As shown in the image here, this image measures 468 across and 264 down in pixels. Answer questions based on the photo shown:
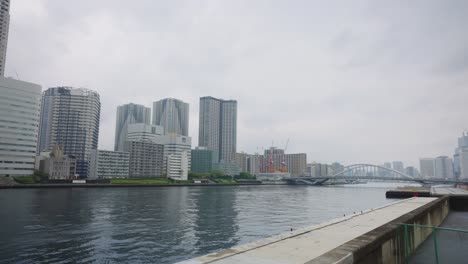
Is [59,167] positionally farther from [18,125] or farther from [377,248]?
[377,248]

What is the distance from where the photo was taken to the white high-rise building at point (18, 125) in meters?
164

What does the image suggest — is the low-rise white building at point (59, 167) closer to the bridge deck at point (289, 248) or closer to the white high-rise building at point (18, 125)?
the white high-rise building at point (18, 125)

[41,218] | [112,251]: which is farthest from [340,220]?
[41,218]

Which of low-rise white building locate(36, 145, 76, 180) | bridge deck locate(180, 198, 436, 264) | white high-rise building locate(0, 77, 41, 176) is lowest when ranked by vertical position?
bridge deck locate(180, 198, 436, 264)

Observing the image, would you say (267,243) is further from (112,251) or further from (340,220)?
(112,251)

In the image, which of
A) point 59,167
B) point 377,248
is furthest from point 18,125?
point 377,248

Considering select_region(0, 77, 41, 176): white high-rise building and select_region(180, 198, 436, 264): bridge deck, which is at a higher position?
select_region(0, 77, 41, 176): white high-rise building

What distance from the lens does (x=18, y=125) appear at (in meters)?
171

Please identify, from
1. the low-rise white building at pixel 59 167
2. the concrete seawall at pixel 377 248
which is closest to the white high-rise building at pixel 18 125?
the low-rise white building at pixel 59 167

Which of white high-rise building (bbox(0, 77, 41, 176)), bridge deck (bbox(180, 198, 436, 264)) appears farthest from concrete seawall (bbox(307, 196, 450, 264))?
white high-rise building (bbox(0, 77, 41, 176))

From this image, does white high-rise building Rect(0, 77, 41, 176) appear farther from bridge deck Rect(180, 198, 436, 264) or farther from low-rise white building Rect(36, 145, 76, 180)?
bridge deck Rect(180, 198, 436, 264)

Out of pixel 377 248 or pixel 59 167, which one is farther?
pixel 59 167

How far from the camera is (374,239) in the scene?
528 inches

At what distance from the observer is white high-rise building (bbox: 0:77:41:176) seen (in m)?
164
